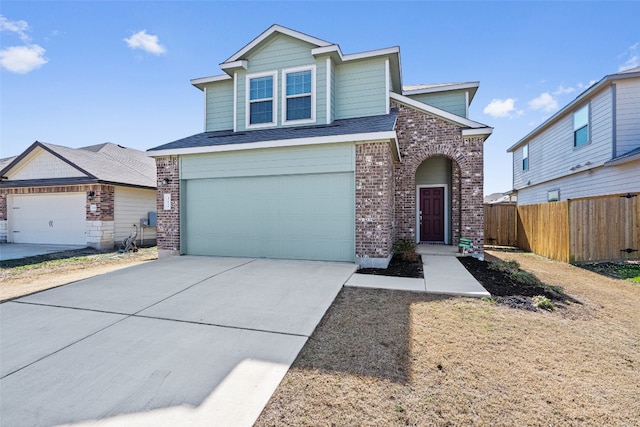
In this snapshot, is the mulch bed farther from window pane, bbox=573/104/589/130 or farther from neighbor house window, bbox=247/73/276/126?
window pane, bbox=573/104/589/130

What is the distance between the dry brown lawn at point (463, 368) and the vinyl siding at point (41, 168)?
47.2 ft

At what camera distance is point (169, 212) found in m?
8.97

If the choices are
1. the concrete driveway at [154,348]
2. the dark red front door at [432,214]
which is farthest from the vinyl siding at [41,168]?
the dark red front door at [432,214]

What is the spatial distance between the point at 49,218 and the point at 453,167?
17.2m

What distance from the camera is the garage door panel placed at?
25.1ft

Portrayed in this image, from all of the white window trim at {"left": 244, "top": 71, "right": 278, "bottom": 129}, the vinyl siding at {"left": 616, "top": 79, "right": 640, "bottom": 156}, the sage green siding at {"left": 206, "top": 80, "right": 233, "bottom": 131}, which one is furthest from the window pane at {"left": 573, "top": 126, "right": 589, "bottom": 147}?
the sage green siding at {"left": 206, "top": 80, "right": 233, "bottom": 131}

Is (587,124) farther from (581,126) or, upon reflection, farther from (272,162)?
(272,162)

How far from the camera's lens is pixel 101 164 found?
43.8 ft

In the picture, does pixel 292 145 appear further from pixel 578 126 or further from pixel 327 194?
pixel 578 126

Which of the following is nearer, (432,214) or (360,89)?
(360,89)

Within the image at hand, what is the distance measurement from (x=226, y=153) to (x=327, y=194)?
331cm

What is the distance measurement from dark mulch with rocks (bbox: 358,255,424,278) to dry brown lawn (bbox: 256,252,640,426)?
1937mm

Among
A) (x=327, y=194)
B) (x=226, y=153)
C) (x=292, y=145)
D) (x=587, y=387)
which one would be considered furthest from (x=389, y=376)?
(x=226, y=153)

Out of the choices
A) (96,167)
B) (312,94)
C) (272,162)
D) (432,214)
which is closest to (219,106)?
(312,94)
